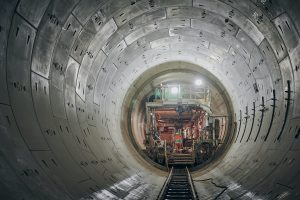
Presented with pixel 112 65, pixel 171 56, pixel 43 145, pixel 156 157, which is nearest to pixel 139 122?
pixel 156 157

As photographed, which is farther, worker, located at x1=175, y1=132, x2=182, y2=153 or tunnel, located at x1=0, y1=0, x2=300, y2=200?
worker, located at x1=175, y1=132, x2=182, y2=153

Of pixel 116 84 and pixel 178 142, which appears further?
pixel 178 142

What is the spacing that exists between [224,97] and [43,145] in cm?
1074

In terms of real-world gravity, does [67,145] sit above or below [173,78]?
below

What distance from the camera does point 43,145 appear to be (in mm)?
5105

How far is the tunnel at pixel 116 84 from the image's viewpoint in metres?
4.48

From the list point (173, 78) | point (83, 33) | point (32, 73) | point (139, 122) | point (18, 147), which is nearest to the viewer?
point (18, 147)

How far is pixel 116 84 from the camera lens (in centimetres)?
1201

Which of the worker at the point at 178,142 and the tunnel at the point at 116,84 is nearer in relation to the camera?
the tunnel at the point at 116,84

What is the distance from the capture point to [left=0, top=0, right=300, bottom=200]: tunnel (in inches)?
177

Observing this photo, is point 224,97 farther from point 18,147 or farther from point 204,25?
point 18,147

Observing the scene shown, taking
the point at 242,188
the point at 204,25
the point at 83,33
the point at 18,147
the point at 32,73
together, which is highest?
the point at 204,25

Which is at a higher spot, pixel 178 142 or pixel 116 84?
pixel 116 84

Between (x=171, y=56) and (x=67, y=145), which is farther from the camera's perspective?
(x=171, y=56)
